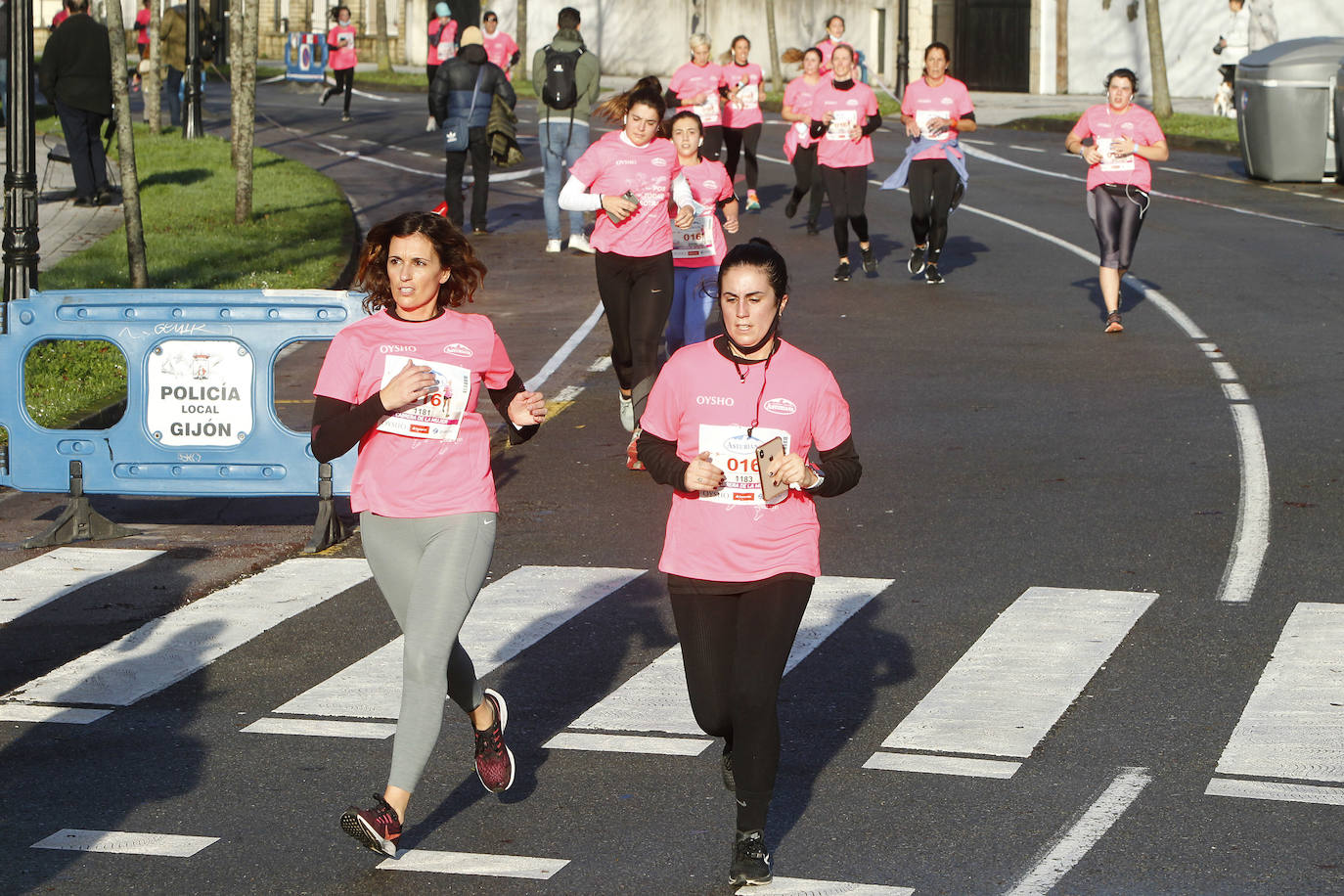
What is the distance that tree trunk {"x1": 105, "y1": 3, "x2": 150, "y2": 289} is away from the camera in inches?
652

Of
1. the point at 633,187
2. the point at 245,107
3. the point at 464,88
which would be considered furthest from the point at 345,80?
the point at 633,187

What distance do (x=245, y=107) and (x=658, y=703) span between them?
53.9 ft

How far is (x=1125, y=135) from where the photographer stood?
1563 centimetres

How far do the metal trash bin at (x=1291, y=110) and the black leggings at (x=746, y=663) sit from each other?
23166 millimetres

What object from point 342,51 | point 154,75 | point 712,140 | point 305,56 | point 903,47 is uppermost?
point 903,47

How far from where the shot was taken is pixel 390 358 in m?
6.10

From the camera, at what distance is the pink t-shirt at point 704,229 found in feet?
39.8

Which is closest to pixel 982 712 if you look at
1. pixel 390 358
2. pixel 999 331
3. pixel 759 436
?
pixel 759 436

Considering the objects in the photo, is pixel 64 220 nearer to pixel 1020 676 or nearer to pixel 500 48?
pixel 500 48

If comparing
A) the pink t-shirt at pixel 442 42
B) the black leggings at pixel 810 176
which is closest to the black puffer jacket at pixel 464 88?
the black leggings at pixel 810 176

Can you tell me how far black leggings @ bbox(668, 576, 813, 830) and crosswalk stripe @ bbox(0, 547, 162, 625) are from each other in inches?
167

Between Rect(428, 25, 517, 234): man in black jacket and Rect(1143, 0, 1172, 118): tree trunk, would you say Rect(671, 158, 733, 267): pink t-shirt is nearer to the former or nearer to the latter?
Rect(428, 25, 517, 234): man in black jacket

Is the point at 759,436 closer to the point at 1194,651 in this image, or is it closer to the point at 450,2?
the point at 1194,651

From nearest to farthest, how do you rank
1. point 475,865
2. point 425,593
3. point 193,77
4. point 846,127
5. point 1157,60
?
1. point 475,865
2. point 425,593
3. point 846,127
4. point 193,77
5. point 1157,60
